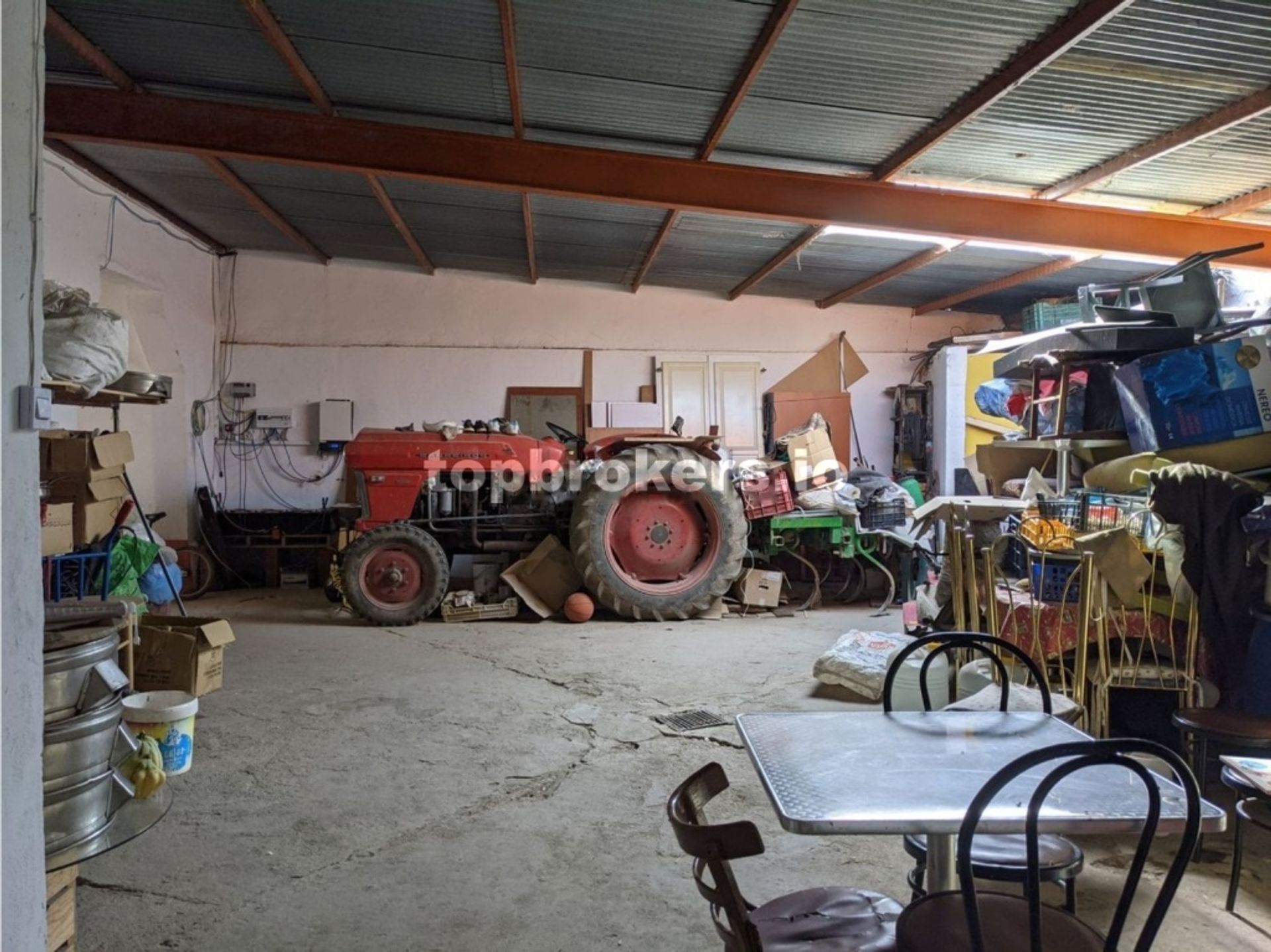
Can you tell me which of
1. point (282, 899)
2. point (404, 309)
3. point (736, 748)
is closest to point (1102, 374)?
point (736, 748)

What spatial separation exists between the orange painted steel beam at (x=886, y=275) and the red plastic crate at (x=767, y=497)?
226 cm

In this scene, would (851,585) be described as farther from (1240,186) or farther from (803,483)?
(1240,186)

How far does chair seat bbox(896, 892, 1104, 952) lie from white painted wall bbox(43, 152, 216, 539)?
242 inches

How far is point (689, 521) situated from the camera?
626 centimetres

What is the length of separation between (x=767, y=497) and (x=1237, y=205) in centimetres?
360

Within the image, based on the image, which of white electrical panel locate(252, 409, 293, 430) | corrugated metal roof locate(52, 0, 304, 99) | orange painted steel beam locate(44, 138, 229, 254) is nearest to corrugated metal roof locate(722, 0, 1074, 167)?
corrugated metal roof locate(52, 0, 304, 99)

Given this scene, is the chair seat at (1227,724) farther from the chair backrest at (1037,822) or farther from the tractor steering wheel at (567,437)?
the tractor steering wheel at (567,437)

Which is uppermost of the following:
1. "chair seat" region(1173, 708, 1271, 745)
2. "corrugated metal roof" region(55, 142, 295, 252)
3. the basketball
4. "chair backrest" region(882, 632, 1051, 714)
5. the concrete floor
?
"corrugated metal roof" region(55, 142, 295, 252)

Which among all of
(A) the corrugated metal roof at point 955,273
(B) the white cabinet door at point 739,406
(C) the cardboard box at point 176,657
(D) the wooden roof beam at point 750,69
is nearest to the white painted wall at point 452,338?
(B) the white cabinet door at point 739,406

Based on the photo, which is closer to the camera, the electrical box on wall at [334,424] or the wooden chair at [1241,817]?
the wooden chair at [1241,817]

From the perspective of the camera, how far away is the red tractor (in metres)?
5.86

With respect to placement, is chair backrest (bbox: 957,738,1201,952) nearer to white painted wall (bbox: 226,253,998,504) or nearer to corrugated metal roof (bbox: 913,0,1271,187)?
corrugated metal roof (bbox: 913,0,1271,187)

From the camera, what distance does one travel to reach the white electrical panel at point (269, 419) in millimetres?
8227

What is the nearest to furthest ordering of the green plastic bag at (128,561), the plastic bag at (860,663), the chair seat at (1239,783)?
the chair seat at (1239,783) → the plastic bag at (860,663) → the green plastic bag at (128,561)
